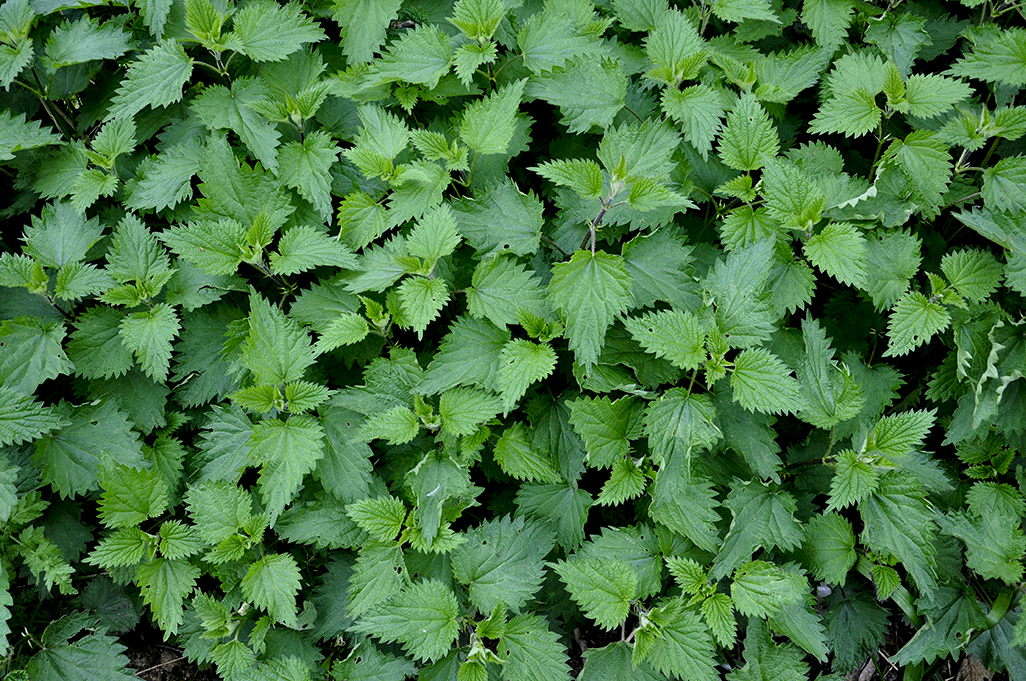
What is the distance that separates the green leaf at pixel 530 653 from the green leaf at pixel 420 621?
0.22 m

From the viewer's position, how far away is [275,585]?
105 inches

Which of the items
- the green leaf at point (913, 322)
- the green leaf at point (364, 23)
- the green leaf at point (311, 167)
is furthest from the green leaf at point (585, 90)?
the green leaf at point (913, 322)

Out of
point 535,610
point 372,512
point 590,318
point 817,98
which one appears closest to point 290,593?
point 372,512

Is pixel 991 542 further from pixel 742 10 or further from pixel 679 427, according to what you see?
pixel 742 10

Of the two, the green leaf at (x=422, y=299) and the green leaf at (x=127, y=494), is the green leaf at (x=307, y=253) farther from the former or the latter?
the green leaf at (x=127, y=494)

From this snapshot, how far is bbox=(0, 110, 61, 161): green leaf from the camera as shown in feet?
9.49

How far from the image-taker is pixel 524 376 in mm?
2541

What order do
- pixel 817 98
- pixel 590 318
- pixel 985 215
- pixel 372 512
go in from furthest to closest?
pixel 817 98, pixel 985 215, pixel 372 512, pixel 590 318

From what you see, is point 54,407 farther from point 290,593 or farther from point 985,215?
point 985,215

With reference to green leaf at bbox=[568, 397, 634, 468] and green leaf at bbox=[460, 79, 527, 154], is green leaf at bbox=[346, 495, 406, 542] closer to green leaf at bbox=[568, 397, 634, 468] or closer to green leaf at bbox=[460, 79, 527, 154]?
green leaf at bbox=[568, 397, 634, 468]

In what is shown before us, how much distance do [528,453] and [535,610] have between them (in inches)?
28.9

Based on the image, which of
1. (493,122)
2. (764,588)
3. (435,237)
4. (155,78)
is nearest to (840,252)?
(764,588)

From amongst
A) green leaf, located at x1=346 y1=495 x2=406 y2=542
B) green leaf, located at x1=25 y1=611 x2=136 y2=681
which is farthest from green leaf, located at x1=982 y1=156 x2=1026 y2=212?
green leaf, located at x1=25 y1=611 x2=136 y2=681

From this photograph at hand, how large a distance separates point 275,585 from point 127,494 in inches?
28.1
